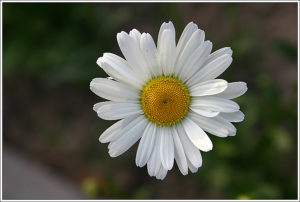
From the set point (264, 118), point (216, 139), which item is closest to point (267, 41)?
point (264, 118)

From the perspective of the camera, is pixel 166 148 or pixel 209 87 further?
pixel 166 148

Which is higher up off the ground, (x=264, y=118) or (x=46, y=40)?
(x=46, y=40)

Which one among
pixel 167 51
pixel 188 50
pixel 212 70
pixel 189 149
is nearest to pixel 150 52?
pixel 167 51

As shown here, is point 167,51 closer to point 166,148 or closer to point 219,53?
point 219,53

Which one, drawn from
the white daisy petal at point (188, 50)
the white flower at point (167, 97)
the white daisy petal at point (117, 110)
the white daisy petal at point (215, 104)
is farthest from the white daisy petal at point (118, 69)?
the white daisy petal at point (215, 104)

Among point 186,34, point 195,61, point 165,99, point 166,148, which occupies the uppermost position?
point 186,34

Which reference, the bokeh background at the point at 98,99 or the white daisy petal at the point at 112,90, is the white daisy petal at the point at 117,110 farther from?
the bokeh background at the point at 98,99

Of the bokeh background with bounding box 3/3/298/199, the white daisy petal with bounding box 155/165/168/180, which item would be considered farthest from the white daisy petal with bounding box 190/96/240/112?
the bokeh background with bounding box 3/3/298/199

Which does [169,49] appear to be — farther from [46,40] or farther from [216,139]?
[46,40]
